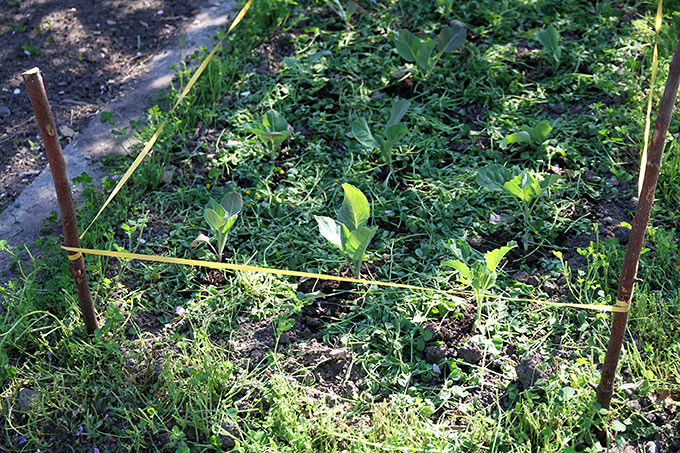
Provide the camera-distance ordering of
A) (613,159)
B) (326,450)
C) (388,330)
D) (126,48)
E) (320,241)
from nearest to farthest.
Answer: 1. (326,450)
2. (388,330)
3. (320,241)
4. (613,159)
5. (126,48)

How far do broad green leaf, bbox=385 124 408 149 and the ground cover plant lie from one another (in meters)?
0.20

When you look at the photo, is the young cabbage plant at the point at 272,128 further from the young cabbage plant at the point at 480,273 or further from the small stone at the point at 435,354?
the small stone at the point at 435,354

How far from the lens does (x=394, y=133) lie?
10.4 feet

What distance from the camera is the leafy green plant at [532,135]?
3.18 meters

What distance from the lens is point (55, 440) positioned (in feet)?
7.59

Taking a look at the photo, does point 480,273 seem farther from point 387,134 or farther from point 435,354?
point 387,134

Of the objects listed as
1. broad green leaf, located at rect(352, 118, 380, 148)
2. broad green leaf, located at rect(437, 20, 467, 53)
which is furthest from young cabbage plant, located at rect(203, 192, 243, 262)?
broad green leaf, located at rect(437, 20, 467, 53)

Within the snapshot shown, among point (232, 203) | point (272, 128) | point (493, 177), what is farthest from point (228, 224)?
point (493, 177)

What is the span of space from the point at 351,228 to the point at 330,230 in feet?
0.43

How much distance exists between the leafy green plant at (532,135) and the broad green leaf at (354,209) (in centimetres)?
87

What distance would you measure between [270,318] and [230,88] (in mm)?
1785

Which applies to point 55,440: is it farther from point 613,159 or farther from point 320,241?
point 613,159

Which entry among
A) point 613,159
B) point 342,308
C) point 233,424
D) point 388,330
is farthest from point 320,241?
point 613,159

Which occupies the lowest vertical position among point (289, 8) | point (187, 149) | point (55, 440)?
point (55, 440)
